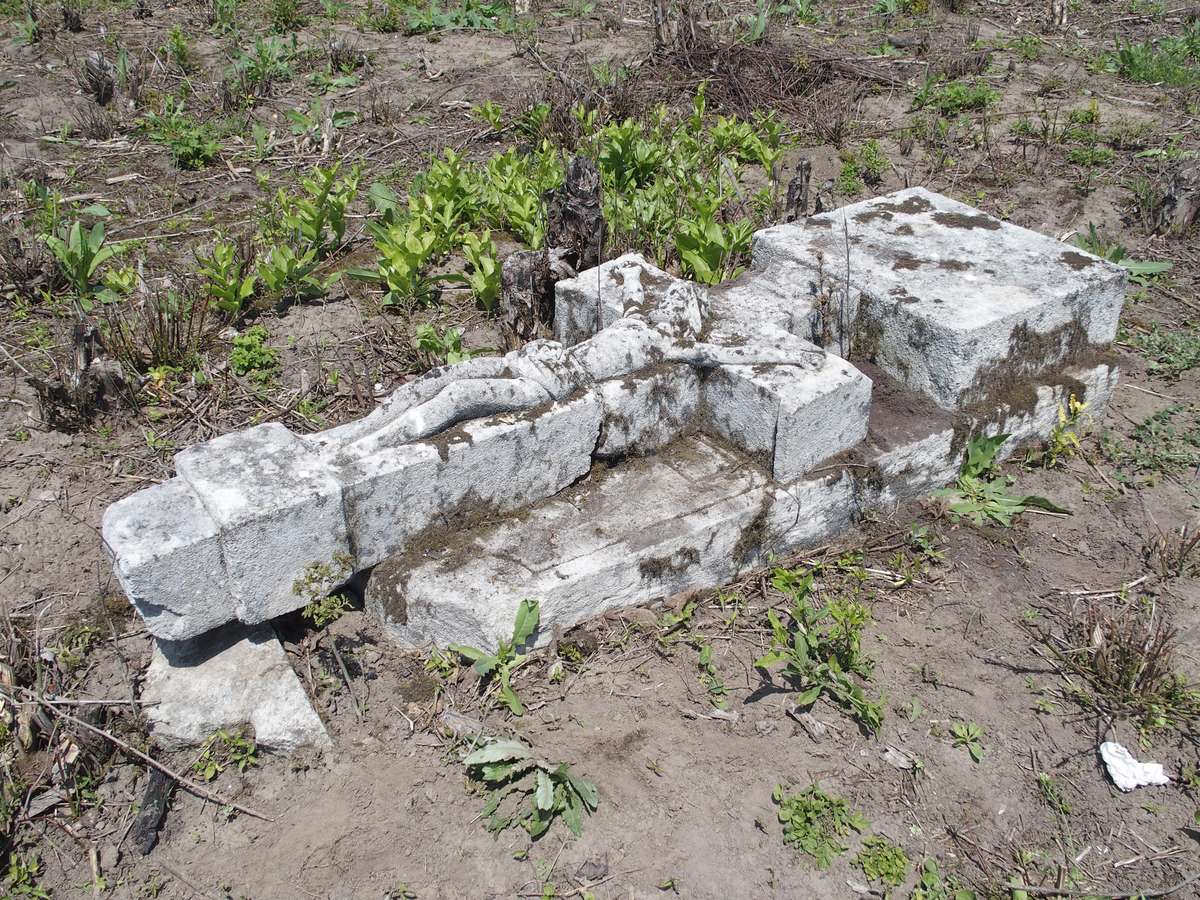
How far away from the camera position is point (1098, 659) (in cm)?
360

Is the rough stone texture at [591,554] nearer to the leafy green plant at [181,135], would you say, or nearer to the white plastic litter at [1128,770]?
the white plastic litter at [1128,770]

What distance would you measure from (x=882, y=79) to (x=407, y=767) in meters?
7.42

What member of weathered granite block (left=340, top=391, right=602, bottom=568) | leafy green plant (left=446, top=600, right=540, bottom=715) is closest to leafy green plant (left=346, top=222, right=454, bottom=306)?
weathered granite block (left=340, top=391, right=602, bottom=568)

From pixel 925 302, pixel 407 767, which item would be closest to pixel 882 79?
pixel 925 302

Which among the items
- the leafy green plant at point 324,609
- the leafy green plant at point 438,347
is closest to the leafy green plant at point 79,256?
the leafy green plant at point 438,347

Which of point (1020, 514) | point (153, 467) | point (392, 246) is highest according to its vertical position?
point (392, 246)

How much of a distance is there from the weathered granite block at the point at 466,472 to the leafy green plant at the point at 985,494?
1.68 m

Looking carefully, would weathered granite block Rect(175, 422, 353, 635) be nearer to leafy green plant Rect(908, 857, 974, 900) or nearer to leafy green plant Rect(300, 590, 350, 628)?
leafy green plant Rect(300, 590, 350, 628)

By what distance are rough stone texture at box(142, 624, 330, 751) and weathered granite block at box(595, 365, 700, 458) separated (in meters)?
1.49

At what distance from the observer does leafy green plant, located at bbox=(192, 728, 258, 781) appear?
3.36m

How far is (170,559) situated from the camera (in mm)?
3207

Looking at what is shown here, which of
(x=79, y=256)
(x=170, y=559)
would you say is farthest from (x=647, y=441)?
(x=79, y=256)

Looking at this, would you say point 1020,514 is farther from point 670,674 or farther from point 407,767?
point 407,767

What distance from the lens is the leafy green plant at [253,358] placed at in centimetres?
517
